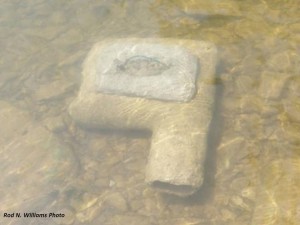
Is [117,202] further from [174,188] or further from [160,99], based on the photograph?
[160,99]

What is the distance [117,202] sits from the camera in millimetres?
4527

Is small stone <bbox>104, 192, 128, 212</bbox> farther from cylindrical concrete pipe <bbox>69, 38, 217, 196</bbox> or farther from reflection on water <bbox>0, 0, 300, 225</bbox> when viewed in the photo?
cylindrical concrete pipe <bbox>69, 38, 217, 196</bbox>

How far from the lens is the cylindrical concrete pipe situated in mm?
4172

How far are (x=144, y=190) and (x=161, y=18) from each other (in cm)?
322

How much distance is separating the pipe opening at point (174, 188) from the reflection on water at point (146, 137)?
0.21m

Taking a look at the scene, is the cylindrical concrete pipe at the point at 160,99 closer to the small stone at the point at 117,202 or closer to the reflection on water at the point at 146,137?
the reflection on water at the point at 146,137

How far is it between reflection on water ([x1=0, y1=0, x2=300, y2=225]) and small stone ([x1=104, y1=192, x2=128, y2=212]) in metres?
0.01

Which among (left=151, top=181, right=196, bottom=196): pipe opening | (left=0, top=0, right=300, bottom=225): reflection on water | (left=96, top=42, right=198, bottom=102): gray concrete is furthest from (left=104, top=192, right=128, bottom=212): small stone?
(left=96, top=42, right=198, bottom=102): gray concrete

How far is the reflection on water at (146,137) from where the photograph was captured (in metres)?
4.38

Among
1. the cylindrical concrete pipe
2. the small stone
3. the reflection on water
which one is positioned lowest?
the small stone

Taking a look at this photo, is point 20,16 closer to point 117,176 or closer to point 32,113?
point 32,113

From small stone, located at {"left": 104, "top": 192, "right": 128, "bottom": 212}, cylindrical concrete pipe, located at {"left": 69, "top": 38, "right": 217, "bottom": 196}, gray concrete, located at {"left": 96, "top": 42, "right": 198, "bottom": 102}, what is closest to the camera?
cylindrical concrete pipe, located at {"left": 69, "top": 38, "right": 217, "bottom": 196}

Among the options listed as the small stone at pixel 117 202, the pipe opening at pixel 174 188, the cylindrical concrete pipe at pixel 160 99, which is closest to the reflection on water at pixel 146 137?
the small stone at pixel 117 202

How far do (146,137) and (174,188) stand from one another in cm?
98
